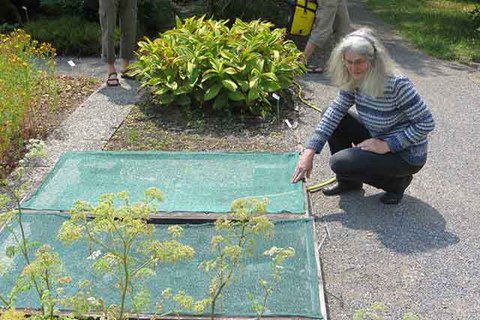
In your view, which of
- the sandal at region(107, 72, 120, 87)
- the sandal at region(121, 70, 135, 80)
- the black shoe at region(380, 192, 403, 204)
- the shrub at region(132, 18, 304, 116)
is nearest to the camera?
the black shoe at region(380, 192, 403, 204)

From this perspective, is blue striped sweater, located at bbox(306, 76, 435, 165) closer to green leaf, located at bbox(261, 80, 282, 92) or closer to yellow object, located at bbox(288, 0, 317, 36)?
green leaf, located at bbox(261, 80, 282, 92)

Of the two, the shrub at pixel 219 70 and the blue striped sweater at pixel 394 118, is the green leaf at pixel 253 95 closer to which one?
the shrub at pixel 219 70


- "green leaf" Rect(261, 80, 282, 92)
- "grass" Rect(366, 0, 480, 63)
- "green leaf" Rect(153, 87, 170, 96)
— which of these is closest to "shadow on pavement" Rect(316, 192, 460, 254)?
"green leaf" Rect(261, 80, 282, 92)

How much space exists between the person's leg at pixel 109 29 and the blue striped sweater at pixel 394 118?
321cm

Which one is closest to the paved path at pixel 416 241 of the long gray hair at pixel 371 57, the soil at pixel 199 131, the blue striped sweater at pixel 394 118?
the soil at pixel 199 131

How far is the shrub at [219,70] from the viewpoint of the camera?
17.8 feet

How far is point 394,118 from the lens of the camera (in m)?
3.69

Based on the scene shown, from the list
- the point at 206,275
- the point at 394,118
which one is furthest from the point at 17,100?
the point at 394,118

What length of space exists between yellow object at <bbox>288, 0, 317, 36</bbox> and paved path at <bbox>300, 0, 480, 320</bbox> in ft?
6.77

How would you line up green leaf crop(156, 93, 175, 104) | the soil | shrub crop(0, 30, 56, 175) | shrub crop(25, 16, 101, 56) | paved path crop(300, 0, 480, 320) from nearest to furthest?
paved path crop(300, 0, 480, 320) < shrub crop(0, 30, 56, 175) < the soil < green leaf crop(156, 93, 175, 104) < shrub crop(25, 16, 101, 56)

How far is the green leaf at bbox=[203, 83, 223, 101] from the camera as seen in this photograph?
5.40m

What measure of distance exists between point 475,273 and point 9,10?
7940 mm

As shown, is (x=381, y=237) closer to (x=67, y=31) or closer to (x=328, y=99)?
(x=328, y=99)

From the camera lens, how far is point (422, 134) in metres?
Result: 3.63
